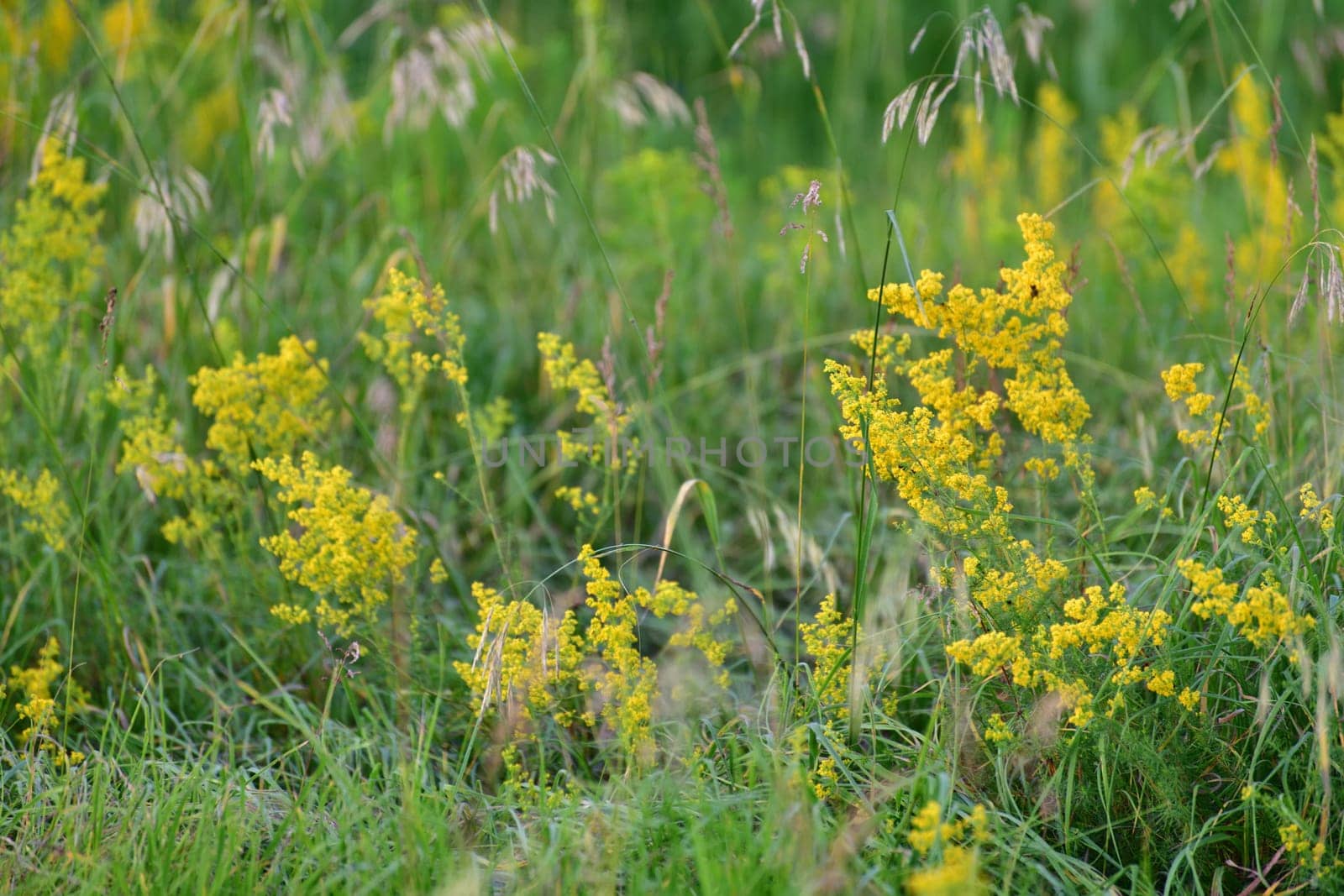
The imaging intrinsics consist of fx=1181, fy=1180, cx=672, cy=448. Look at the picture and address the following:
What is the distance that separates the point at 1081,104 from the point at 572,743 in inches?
194

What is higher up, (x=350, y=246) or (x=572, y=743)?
(x=350, y=246)

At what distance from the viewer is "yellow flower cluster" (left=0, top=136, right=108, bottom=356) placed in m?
2.26

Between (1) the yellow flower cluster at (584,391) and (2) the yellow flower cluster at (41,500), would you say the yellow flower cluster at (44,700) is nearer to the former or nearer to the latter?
(2) the yellow flower cluster at (41,500)

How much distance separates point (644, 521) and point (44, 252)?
1.38 metres

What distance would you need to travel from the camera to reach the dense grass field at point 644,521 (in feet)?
5.05

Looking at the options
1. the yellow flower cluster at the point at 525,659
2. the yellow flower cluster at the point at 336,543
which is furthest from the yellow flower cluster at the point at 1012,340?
the yellow flower cluster at the point at 336,543

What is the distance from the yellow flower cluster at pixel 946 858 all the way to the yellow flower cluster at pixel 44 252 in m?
1.81

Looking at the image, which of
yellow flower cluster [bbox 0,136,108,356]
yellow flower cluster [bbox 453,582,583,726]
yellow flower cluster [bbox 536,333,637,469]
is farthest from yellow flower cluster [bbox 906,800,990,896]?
yellow flower cluster [bbox 0,136,108,356]

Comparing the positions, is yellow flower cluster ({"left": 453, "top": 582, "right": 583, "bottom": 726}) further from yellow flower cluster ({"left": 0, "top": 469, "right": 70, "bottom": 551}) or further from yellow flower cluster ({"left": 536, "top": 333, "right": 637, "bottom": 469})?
yellow flower cluster ({"left": 0, "top": 469, "right": 70, "bottom": 551})

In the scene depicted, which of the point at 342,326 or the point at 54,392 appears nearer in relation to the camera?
the point at 54,392

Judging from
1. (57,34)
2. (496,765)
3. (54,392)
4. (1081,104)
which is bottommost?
(496,765)

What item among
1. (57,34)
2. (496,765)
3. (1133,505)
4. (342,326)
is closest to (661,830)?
(496,765)

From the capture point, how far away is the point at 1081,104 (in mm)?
5766

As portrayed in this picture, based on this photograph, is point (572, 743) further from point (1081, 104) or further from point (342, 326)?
point (1081, 104)
